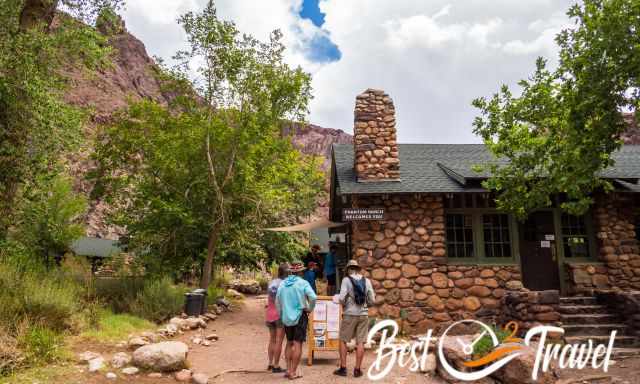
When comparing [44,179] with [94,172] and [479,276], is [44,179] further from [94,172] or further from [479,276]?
[479,276]

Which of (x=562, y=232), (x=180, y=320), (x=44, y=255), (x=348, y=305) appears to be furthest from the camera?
(x=44, y=255)

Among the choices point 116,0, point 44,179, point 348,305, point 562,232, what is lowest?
point 348,305

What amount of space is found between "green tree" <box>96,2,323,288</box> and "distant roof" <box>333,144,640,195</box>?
2.47 metres

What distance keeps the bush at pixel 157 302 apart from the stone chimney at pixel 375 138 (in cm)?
544

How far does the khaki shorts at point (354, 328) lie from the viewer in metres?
6.34

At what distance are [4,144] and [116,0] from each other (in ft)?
16.7

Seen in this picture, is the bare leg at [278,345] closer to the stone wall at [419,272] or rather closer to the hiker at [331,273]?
the stone wall at [419,272]

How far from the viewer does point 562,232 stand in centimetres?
1046

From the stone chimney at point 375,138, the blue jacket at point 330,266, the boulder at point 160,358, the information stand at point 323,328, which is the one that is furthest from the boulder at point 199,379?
the blue jacket at point 330,266

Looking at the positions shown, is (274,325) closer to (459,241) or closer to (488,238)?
(459,241)

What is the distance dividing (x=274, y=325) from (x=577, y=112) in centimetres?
692

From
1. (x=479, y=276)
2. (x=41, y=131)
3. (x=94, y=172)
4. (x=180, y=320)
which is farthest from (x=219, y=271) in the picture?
(x=479, y=276)

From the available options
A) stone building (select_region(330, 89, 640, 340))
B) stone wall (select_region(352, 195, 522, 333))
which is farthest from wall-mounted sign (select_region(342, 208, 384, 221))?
stone wall (select_region(352, 195, 522, 333))

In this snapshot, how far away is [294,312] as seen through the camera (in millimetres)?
6090
